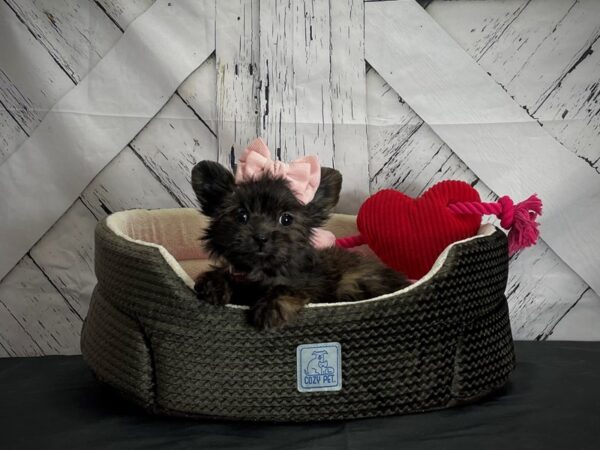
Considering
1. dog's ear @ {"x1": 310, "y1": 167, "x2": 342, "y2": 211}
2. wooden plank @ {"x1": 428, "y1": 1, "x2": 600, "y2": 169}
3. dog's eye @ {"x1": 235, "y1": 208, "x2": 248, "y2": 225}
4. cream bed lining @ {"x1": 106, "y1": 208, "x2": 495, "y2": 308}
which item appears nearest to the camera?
dog's eye @ {"x1": 235, "y1": 208, "x2": 248, "y2": 225}

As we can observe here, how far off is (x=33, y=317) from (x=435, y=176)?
134cm

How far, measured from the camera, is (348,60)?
205 centimetres

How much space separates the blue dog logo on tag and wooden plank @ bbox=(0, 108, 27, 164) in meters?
1.24

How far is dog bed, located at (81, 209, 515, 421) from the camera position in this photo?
1378 mm

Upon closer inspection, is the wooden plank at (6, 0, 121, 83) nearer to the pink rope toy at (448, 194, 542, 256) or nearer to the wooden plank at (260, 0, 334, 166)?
the wooden plank at (260, 0, 334, 166)

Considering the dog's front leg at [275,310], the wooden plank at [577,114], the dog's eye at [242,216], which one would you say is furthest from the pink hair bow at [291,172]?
the wooden plank at [577,114]

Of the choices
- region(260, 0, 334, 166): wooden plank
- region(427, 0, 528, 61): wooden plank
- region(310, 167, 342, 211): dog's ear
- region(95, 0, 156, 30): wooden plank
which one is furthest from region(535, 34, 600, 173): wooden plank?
region(95, 0, 156, 30): wooden plank

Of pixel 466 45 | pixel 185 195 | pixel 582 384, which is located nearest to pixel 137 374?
pixel 185 195

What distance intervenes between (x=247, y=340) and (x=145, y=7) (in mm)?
1180

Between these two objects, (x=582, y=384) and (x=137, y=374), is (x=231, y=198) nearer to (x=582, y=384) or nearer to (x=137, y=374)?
(x=137, y=374)

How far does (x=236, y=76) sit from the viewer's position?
2.07 metres

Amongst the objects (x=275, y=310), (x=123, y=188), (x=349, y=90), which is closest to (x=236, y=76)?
(x=349, y=90)

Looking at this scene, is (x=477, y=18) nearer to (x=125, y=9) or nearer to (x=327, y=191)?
(x=327, y=191)

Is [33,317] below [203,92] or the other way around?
below
